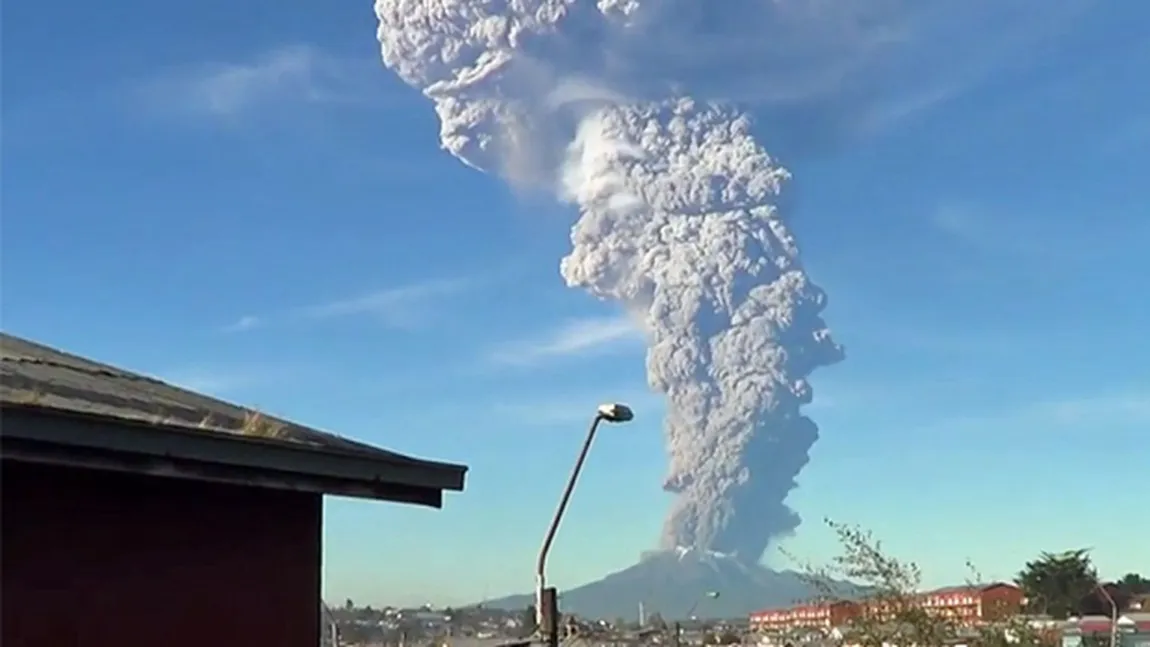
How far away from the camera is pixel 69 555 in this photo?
15.2 feet

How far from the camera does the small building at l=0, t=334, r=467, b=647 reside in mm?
4465

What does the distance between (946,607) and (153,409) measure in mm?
15265

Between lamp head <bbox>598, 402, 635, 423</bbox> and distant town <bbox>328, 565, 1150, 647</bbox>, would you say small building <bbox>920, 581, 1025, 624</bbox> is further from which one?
lamp head <bbox>598, 402, 635, 423</bbox>

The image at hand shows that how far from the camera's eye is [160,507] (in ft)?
16.2

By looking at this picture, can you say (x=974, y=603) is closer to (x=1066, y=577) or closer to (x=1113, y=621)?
(x=1113, y=621)

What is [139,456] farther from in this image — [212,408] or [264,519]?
[212,408]

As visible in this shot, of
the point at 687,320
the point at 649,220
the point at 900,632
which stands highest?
the point at 649,220

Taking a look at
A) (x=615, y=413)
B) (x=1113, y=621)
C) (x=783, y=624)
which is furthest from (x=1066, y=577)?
(x=615, y=413)

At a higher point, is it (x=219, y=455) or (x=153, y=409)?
(x=153, y=409)

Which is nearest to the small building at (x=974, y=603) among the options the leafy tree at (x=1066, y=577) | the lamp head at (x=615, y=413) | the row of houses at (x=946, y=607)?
the row of houses at (x=946, y=607)

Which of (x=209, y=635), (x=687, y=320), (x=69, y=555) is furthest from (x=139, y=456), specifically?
(x=687, y=320)

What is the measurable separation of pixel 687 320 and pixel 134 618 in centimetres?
4810

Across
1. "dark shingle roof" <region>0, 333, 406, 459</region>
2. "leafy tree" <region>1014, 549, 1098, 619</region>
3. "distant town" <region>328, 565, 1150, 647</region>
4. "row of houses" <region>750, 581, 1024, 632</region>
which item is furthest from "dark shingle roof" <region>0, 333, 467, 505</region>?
"leafy tree" <region>1014, 549, 1098, 619</region>

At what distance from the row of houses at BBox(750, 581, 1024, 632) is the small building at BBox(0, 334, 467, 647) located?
13.7m
